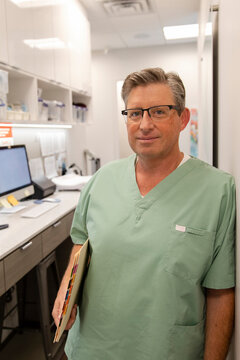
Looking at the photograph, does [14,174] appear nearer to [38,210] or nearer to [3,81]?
[38,210]

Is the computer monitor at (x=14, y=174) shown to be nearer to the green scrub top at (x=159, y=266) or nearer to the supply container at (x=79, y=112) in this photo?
the supply container at (x=79, y=112)

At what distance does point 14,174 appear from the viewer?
91.5 inches

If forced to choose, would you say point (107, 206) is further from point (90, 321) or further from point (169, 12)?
point (169, 12)

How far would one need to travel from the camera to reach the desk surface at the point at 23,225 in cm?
156

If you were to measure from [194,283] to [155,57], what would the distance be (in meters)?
4.88

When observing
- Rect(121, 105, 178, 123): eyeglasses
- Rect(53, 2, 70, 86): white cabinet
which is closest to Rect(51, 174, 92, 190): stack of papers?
Rect(53, 2, 70, 86): white cabinet

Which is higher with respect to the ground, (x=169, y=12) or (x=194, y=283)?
(x=169, y=12)

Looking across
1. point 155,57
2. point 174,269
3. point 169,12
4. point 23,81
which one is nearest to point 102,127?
point 155,57

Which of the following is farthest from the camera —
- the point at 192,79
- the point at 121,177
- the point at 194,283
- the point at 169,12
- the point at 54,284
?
the point at 192,79

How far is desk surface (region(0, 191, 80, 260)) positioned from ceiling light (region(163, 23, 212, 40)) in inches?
120

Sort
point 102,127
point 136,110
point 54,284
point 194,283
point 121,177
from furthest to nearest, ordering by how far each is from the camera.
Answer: point 102,127 < point 54,284 < point 121,177 < point 136,110 < point 194,283

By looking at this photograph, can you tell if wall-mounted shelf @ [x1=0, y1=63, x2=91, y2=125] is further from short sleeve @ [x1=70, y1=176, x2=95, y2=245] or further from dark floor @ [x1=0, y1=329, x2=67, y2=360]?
dark floor @ [x1=0, y1=329, x2=67, y2=360]

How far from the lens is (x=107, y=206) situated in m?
1.05

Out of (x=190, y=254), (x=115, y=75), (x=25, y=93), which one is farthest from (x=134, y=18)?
(x=190, y=254)
